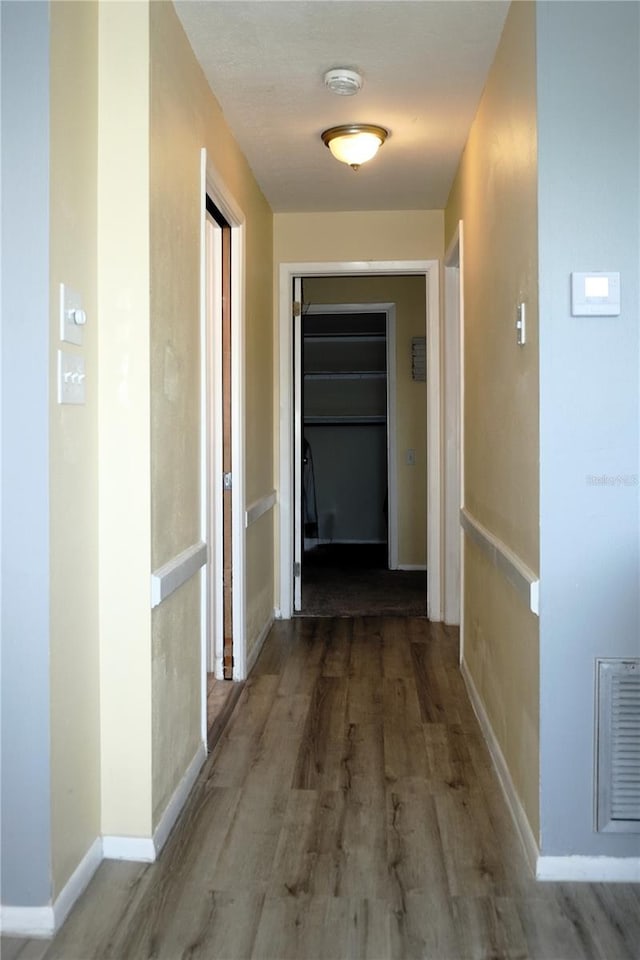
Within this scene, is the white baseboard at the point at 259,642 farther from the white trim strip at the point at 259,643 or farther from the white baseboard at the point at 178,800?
the white baseboard at the point at 178,800

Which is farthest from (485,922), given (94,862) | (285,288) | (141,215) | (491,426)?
(285,288)

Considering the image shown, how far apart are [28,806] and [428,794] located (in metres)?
1.26

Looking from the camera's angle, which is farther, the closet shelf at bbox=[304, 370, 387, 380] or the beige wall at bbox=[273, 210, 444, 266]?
the closet shelf at bbox=[304, 370, 387, 380]

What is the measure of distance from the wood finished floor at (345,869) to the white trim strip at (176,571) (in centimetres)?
70

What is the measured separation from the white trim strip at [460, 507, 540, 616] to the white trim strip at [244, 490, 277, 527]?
41.9 inches

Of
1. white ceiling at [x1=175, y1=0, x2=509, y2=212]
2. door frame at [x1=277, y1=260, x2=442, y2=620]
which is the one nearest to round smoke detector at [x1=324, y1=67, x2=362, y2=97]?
white ceiling at [x1=175, y1=0, x2=509, y2=212]

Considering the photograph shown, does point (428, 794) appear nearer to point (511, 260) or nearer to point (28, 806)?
point (28, 806)

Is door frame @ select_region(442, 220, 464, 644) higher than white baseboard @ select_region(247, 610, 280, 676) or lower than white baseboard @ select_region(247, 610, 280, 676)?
higher

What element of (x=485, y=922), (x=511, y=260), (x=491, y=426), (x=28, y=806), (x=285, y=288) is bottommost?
(x=485, y=922)

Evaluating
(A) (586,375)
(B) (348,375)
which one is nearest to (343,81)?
(A) (586,375)

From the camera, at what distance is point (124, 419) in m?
2.10

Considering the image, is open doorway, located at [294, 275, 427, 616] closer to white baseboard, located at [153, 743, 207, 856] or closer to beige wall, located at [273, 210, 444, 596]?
beige wall, located at [273, 210, 444, 596]

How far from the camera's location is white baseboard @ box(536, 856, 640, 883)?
202cm

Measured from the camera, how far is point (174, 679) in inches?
93.5
